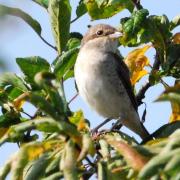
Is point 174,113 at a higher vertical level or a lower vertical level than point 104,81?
lower

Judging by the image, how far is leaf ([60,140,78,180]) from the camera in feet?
5.80

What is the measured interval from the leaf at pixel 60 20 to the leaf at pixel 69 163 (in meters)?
2.28

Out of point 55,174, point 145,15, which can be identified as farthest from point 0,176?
Result: point 145,15

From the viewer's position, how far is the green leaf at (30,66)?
390cm

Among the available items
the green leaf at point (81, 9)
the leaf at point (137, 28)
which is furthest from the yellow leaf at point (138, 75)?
the green leaf at point (81, 9)

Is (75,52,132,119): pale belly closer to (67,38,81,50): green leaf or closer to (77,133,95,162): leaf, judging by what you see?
(67,38,81,50): green leaf

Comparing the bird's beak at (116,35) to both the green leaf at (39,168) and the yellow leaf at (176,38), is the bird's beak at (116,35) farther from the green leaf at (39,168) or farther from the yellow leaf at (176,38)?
the green leaf at (39,168)

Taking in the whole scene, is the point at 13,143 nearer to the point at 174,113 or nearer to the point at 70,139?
the point at 174,113

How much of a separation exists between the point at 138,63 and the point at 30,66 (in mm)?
838

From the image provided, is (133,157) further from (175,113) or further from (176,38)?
(176,38)

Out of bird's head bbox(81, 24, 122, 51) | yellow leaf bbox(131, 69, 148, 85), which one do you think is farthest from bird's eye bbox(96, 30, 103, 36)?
yellow leaf bbox(131, 69, 148, 85)

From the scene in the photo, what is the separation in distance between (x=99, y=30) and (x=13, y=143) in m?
3.69

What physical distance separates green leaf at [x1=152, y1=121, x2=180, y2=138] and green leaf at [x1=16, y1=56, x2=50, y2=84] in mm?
879

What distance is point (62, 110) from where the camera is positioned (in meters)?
2.13
